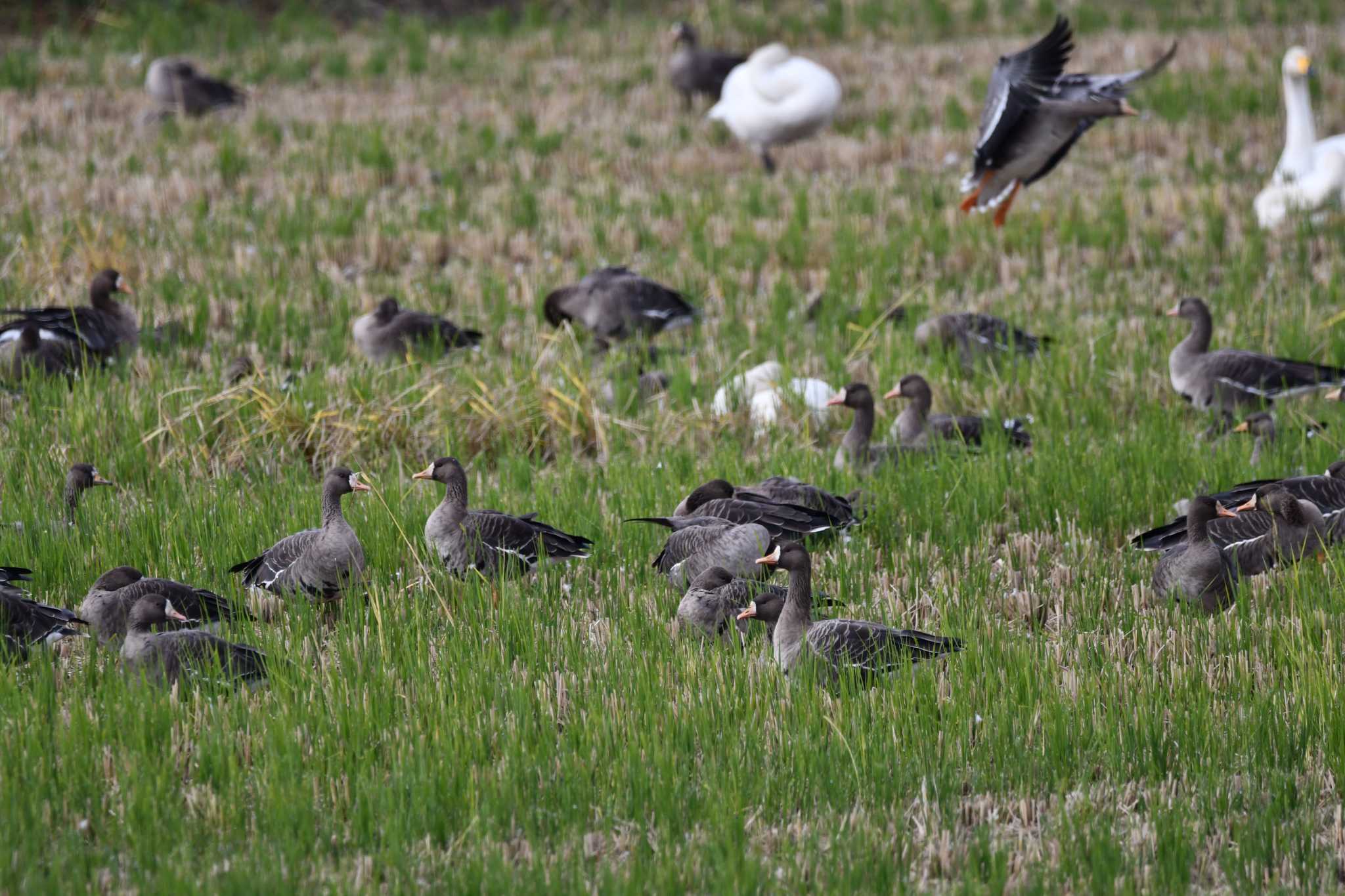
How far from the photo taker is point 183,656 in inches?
182

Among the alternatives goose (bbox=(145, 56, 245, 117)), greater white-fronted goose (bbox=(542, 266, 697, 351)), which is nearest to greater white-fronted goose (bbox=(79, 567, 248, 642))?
greater white-fronted goose (bbox=(542, 266, 697, 351))

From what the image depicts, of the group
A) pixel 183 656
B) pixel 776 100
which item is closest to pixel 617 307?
pixel 776 100

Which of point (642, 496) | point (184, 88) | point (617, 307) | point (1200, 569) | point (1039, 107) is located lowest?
point (642, 496)

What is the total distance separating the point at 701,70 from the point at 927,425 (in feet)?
31.9

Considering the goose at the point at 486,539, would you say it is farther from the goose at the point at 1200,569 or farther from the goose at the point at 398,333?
the goose at the point at 398,333

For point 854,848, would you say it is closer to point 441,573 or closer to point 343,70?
point 441,573

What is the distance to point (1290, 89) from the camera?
37.7ft

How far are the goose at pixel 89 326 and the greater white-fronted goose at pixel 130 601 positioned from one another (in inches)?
129

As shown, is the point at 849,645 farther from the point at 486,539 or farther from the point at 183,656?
the point at 183,656

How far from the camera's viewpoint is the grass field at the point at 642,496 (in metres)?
3.79

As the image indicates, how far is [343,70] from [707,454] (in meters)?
12.1

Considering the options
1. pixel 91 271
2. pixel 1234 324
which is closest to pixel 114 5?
pixel 91 271

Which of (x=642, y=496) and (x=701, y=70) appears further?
(x=701, y=70)

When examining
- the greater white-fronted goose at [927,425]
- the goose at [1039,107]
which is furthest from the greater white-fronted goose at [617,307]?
the greater white-fronted goose at [927,425]
